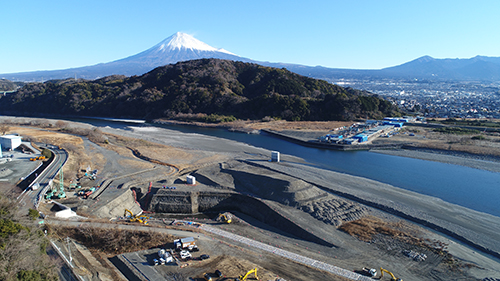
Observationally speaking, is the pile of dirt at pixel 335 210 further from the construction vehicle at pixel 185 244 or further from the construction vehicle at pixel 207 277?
the construction vehicle at pixel 207 277

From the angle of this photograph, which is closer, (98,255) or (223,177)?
(98,255)

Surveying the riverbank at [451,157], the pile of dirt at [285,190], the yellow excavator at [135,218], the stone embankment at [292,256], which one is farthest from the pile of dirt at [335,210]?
the riverbank at [451,157]

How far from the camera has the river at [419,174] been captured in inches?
739

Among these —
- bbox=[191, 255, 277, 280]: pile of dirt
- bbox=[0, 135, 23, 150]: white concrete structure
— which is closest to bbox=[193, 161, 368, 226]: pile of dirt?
bbox=[191, 255, 277, 280]: pile of dirt

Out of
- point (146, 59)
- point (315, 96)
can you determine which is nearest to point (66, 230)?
point (315, 96)

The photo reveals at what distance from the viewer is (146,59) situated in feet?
474

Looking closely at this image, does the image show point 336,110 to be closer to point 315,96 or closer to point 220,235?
point 315,96

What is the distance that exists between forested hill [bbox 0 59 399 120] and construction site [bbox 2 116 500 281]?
1111 inches

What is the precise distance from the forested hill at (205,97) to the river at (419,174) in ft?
61.1

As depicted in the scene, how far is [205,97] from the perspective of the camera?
54719 millimetres

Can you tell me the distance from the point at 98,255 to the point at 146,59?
479 ft

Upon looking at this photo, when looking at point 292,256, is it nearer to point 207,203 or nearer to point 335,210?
point 335,210

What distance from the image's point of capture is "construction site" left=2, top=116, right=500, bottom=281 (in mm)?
10953

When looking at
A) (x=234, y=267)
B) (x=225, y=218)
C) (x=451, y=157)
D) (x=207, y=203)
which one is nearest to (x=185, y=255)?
(x=234, y=267)
